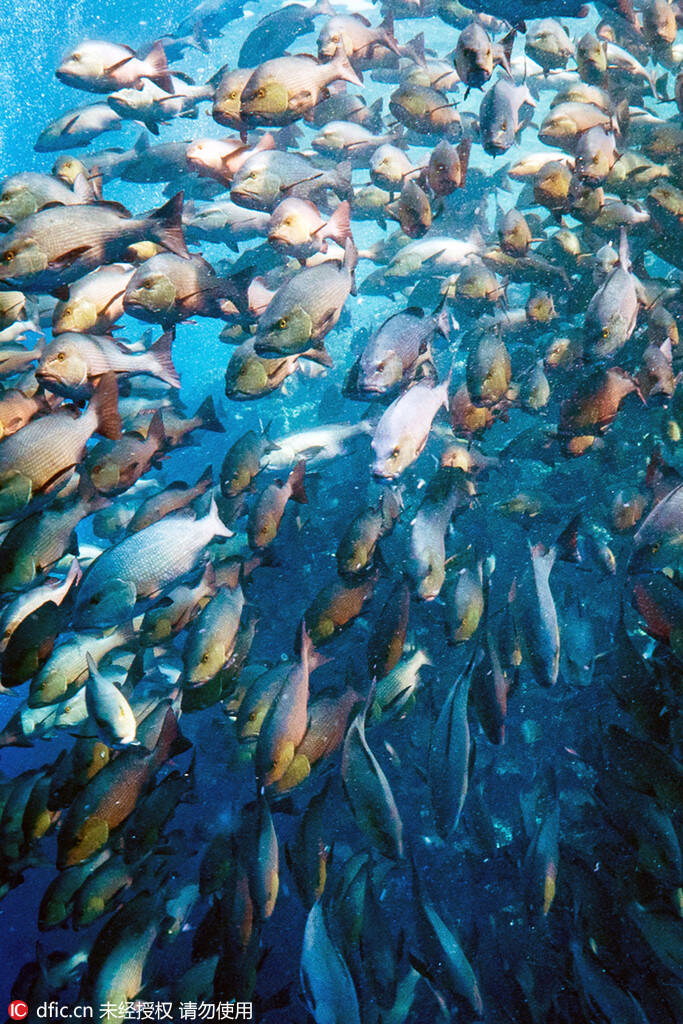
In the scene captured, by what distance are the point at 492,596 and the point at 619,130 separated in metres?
3.93

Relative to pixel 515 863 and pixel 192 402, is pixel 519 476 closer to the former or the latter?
pixel 515 863

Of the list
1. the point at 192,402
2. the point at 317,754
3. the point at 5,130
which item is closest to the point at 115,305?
the point at 317,754

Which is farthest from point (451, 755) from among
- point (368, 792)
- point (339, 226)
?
point (339, 226)

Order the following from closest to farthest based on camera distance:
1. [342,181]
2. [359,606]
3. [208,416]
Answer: [359,606], [208,416], [342,181]

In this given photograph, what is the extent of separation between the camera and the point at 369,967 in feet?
8.84

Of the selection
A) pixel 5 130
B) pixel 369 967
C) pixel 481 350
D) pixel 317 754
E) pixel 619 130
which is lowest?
pixel 369 967

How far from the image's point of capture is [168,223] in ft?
9.91

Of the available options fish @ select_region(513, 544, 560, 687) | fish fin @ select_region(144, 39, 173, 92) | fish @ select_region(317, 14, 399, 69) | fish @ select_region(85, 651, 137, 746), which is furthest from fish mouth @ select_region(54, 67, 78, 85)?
fish @ select_region(513, 544, 560, 687)

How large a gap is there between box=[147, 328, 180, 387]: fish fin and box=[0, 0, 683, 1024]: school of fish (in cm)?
2

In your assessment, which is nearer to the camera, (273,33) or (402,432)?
(402,432)

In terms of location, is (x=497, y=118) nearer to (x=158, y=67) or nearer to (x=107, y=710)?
(x=158, y=67)

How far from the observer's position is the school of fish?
254cm

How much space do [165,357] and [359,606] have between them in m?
1.72

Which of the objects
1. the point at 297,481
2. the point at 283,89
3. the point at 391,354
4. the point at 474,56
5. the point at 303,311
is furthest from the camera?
the point at 283,89
